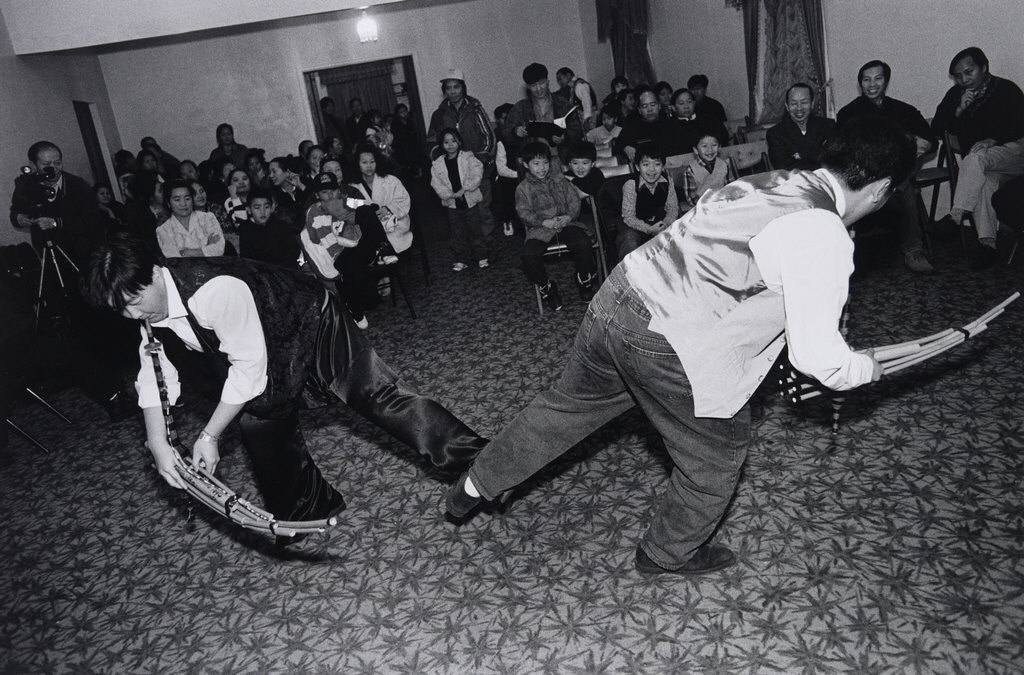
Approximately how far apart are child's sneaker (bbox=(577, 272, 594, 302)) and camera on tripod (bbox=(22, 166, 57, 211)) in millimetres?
4043

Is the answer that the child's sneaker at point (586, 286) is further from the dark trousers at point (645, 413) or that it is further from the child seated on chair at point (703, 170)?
the dark trousers at point (645, 413)

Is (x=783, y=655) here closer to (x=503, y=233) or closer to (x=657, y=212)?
(x=657, y=212)

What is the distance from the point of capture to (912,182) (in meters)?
4.53

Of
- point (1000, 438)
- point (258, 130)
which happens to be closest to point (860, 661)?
point (1000, 438)

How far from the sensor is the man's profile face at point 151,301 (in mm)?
1878

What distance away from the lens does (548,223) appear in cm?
478

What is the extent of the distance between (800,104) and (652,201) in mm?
1201

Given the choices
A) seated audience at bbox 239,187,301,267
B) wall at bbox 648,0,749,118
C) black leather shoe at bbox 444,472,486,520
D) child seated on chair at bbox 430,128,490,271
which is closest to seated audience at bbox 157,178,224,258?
seated audience at bbox 239,187,301,267

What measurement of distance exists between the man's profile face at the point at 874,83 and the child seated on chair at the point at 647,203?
56.0 inches

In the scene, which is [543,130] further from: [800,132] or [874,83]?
[874,83]

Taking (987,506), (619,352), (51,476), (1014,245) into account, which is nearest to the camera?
(619,352)

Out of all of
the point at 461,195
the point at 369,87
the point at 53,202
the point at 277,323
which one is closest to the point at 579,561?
the point at 277,323

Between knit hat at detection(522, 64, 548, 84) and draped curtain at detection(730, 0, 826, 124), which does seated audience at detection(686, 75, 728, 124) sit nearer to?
draped curtain at detection(730, 0, 826, 124)

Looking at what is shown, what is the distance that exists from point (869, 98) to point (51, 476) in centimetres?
517
